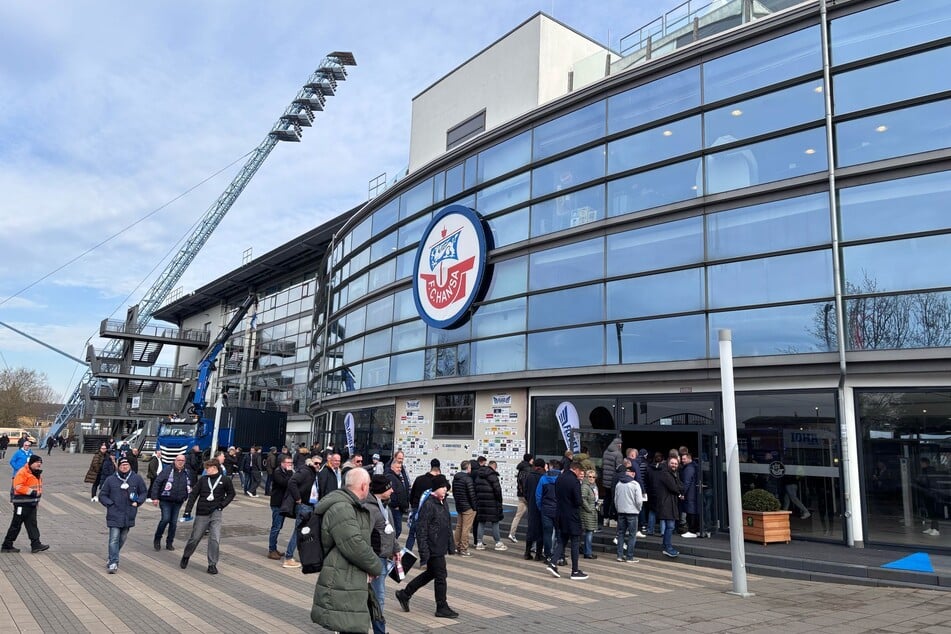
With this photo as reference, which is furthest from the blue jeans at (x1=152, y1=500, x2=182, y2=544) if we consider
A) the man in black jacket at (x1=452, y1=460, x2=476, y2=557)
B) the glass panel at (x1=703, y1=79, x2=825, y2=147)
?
the glass panel at (x1=703, y1=79, x2=825, y2=147)

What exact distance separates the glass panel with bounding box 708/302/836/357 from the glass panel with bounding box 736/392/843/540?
3.22 feet

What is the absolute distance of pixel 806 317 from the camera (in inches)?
569

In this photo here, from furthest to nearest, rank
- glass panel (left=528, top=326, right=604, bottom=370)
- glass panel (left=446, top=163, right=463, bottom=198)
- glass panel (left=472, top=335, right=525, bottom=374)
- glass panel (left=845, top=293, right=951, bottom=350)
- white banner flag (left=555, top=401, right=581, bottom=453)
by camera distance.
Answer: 1. glass panel (left=446, top=163, right=463, bottom=198)
2. glass panel (left=472, top=335, right=525, bottom=374)
3. glass panel (left=528, top=326, right=604, bottom=370)
4. white banner flag (left=555, top=401, right=581, bottom=453)
5. glass panel (left=845, top=293, right=951, bottom=350)

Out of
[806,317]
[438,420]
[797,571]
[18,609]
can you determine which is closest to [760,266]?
[806,317]

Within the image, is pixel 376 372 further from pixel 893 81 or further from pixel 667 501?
pixel 893 81

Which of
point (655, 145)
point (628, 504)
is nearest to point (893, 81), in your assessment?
point (655, 145)

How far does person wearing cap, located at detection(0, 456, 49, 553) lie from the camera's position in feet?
36.8

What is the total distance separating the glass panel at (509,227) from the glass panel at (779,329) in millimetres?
6870

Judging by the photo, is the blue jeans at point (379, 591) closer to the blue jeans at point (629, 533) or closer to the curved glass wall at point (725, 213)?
the blue jeans at point (629, 533)

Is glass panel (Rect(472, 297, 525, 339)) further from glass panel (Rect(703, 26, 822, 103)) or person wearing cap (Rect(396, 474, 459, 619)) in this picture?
person wearing cap (Rect(396, 474, 459, 619))

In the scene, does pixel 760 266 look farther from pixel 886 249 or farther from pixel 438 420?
pixel 438 420

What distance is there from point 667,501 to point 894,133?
885cm

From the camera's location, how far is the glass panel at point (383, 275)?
1047 inches

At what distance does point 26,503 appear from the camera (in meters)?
11.3
